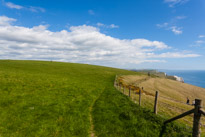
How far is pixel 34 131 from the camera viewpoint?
8422 mm

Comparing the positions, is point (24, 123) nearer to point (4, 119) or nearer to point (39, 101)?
point (4, 119)

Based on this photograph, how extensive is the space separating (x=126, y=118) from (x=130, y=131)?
6.41 feet

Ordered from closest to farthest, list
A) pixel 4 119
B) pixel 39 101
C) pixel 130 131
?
pixel 130 131 → pixel 4 119 → pixel 39 101

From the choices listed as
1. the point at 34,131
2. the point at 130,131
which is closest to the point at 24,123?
the point at 34,131

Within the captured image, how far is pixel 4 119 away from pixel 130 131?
421 inches

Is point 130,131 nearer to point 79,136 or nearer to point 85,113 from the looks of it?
point 79,136

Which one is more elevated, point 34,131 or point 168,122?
point 168,122

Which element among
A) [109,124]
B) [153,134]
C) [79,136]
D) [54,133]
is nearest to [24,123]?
[54,133]

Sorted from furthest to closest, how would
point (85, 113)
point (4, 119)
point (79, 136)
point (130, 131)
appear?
point (85, 113), point (4, 119), point (130, 131), point (79, 136)

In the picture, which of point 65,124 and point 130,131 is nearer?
point 130,131

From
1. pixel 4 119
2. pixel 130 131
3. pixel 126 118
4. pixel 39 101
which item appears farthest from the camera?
pixel 39 101

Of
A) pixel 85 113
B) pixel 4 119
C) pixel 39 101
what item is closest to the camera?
pixel 4 119

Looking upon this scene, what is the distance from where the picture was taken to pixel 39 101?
14273 mm

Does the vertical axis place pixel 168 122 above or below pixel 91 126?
above
